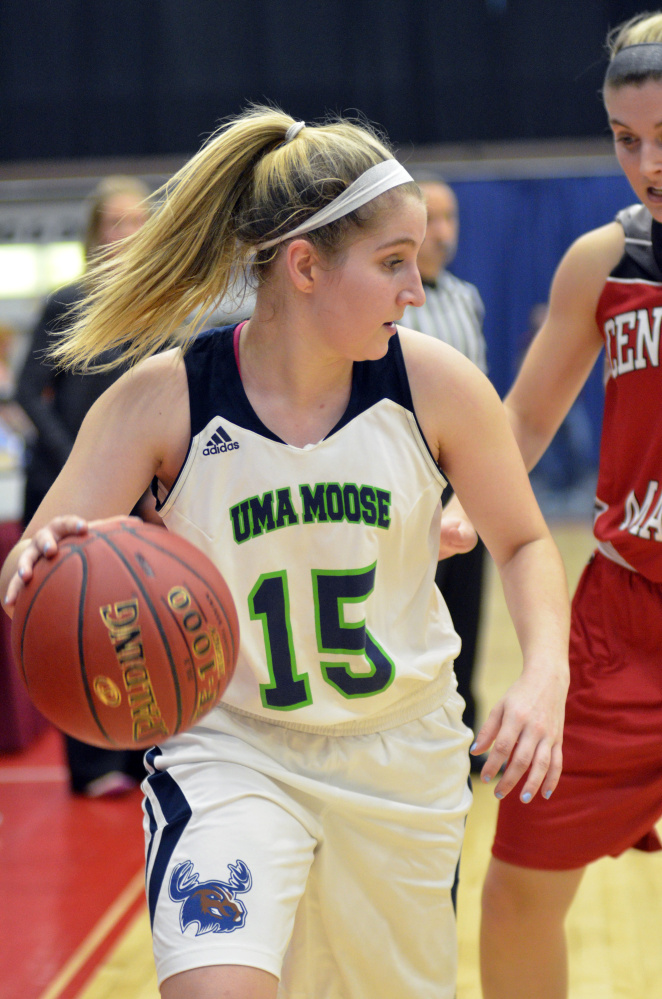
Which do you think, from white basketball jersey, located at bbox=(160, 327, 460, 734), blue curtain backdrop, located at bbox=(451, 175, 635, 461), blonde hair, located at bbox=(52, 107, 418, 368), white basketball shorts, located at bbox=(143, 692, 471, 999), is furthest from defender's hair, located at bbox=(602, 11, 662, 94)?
blue curtain backdrop, located at bbox=(451, 175, 635, 461)

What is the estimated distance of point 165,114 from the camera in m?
12.0

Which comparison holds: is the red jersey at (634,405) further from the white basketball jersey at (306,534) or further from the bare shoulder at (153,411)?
the bare shoulder at (153,411)

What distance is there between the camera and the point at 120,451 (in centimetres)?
186

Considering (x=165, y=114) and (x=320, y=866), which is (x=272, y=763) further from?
(x=165, y=114)

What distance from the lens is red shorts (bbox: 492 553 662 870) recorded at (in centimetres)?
218

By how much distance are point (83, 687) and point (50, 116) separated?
1170 cm

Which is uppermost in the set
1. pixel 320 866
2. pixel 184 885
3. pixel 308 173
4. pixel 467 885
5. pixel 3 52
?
pixel 3 52

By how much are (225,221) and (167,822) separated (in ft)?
3.44

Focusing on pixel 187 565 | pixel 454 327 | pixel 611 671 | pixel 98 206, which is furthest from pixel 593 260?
pixel 98 206

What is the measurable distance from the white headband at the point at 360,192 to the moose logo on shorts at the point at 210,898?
1.05 metres

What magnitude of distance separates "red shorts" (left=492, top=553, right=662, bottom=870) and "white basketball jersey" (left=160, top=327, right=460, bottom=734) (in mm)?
489

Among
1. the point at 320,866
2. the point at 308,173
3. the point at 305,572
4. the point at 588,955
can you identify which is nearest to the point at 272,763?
the point at 320,866

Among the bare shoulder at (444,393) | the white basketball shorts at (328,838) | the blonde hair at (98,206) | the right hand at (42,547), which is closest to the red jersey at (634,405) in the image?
the bare shoulder at (444,393)

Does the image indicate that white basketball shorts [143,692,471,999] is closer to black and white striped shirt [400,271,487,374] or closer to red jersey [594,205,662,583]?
red jersey [594,205,662,583]
